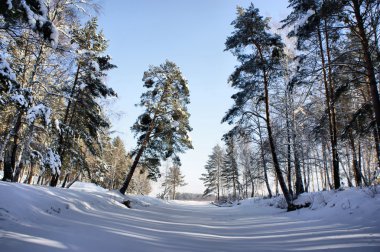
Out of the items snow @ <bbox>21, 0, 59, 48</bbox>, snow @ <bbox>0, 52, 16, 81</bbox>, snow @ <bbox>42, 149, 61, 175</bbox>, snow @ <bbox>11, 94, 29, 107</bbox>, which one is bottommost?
snow @ <bbox>42, 149, 61, 175</bbox>

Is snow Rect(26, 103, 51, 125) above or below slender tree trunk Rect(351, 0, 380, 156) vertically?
below

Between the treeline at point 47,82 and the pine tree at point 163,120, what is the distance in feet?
9.59

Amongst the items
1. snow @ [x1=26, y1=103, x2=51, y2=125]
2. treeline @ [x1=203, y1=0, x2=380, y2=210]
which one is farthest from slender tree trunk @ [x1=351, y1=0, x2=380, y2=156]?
snow @ [x1=26, y1=103, x2=51, y2=125]

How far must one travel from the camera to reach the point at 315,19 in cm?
759

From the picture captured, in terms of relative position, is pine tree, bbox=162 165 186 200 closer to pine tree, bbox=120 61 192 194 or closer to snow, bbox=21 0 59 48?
pine tree, bbox=120 61 192 194

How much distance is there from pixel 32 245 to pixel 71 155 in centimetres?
1282

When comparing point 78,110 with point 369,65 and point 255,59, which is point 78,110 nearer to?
point 255,59

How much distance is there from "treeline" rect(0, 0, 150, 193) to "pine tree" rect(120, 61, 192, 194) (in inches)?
115

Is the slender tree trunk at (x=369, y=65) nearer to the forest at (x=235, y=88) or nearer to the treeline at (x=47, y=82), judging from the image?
the forest at (x=235, y=88)

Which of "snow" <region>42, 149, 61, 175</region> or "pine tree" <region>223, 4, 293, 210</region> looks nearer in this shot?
"snow" <region>42, 149, 61, 175</region>

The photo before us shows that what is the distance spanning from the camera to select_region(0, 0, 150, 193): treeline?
5.48 metres

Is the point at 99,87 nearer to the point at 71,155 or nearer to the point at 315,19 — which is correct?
the point at 71,155

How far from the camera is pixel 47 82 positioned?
35.6 ft

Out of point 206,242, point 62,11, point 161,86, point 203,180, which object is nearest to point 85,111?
point 161,86
